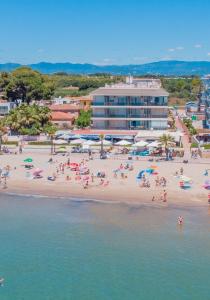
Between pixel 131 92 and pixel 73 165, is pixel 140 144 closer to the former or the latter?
pixel 73 165

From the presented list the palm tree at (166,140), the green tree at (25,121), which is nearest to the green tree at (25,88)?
the green tree at (25,121)

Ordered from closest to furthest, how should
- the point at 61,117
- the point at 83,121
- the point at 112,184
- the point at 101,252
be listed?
1. the point at 101,252
2. the point at 112,184
3. the point at 83,121
4. the point at 61,117

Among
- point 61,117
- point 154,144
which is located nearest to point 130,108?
point 154,144

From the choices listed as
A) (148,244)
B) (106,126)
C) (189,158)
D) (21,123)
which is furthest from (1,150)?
(148,244)

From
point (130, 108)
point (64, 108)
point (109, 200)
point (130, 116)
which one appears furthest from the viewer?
point (64, 108)

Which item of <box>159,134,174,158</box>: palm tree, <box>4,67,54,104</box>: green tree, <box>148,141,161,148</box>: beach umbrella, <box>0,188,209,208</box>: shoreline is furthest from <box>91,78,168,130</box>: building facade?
<box>0,188,209,208</box>: shoreline

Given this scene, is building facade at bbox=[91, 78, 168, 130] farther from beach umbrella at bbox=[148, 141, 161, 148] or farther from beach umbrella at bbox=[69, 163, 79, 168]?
beach umbrella at bbox=[69, 163, 79, 168]
